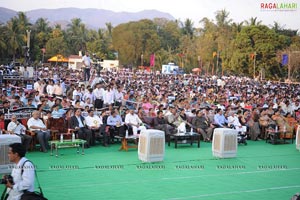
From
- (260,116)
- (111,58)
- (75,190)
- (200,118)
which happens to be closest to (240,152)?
(200,118)

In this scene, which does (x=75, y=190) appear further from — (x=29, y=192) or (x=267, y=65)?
(x=267, y=65)

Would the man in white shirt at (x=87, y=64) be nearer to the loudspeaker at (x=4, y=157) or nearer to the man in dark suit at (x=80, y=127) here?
the man in dark suit at (x=80, y=127)

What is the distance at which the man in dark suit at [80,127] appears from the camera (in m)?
13.1

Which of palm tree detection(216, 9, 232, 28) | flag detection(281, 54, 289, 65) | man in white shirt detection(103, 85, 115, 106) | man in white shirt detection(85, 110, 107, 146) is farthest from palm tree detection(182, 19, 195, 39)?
man in white shirt detection(85, 110, 107, 146)

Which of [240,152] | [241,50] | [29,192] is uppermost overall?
[241,50]

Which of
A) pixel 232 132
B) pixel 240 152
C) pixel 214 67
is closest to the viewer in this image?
pixel 232 132

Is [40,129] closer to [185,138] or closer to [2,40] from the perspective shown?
[185,138]

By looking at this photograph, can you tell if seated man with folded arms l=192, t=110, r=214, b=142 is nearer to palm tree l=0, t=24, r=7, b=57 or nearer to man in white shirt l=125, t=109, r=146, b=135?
man in white shirt l=125, t=109, r=146, b=135

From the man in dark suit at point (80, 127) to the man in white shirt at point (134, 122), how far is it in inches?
56.3

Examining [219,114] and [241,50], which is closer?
[219,114]

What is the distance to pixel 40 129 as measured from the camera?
1225 cm

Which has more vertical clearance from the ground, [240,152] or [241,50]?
[241,50]

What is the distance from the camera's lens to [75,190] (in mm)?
8383

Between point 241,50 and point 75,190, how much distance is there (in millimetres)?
45138
